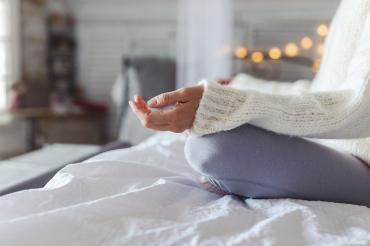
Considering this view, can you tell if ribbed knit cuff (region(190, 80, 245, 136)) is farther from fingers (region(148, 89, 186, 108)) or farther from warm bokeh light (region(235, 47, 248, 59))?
warm bokeh light (region(235, 47, 248, 59))

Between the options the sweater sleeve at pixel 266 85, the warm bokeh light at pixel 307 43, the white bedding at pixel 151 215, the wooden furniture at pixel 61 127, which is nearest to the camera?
the white bedding at pixel 151 215

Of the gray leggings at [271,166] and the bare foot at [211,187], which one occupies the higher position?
the gray leggings at [271,166]

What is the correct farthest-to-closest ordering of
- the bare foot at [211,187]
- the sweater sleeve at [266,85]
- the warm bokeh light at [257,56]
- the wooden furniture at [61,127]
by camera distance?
the wooden furniture at [61,127], the warm bokeh light at [257,56], the sweater sleeve at [266,85], the bare foot at [211,187]

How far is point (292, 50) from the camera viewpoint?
279 cm

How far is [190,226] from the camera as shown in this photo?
0.49m

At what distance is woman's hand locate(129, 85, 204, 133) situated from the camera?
56cm

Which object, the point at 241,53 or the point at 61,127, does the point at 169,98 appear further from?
the point at 61,127

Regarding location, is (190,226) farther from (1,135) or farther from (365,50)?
(1,135)

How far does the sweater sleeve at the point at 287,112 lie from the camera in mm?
575

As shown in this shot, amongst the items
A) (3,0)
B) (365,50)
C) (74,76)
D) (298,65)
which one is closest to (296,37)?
(298,65)

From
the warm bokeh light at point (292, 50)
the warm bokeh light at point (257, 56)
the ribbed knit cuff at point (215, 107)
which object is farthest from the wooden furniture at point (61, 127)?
the ribbed knit cuff at point (215, 107)

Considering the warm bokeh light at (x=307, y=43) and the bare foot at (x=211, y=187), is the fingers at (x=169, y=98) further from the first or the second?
the warm bokeh light at (x=307, y=43)

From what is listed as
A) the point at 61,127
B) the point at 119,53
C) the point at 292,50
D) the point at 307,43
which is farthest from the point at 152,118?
the point at 119,53

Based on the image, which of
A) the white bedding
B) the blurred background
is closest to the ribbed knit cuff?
the white bedding
